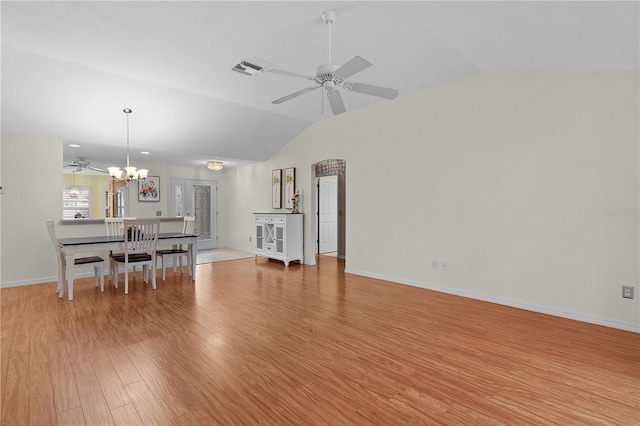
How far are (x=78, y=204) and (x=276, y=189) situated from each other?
7143 millimetres

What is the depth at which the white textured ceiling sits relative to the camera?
266cm

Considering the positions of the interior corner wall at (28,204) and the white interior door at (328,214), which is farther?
the white interior door at (328,214)

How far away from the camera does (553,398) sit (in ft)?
6.32

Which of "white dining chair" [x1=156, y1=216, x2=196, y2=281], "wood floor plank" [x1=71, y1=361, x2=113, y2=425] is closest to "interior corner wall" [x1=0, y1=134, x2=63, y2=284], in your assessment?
"white dining chair" [x1=156, y1=216, x2=196, y2=281]

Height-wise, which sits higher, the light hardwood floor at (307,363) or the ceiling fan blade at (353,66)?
the ceiling fan blade at (353,66)

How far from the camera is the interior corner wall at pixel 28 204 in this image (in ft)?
15.1

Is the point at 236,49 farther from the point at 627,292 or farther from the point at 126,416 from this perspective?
the point at 627,292

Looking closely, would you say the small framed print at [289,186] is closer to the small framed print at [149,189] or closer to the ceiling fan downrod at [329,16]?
the small framed print at [149,189]

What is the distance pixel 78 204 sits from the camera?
1001 cm

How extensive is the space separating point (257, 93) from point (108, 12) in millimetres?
2097

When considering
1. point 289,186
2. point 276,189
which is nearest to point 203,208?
point 276,189

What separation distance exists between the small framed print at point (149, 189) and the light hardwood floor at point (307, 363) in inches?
156

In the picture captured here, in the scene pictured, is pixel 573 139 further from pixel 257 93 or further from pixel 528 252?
pixel 257 93

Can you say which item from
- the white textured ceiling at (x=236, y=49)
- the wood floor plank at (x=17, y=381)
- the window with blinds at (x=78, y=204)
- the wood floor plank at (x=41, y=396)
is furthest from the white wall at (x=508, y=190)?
the window with blinds at (x=78, y=204)
